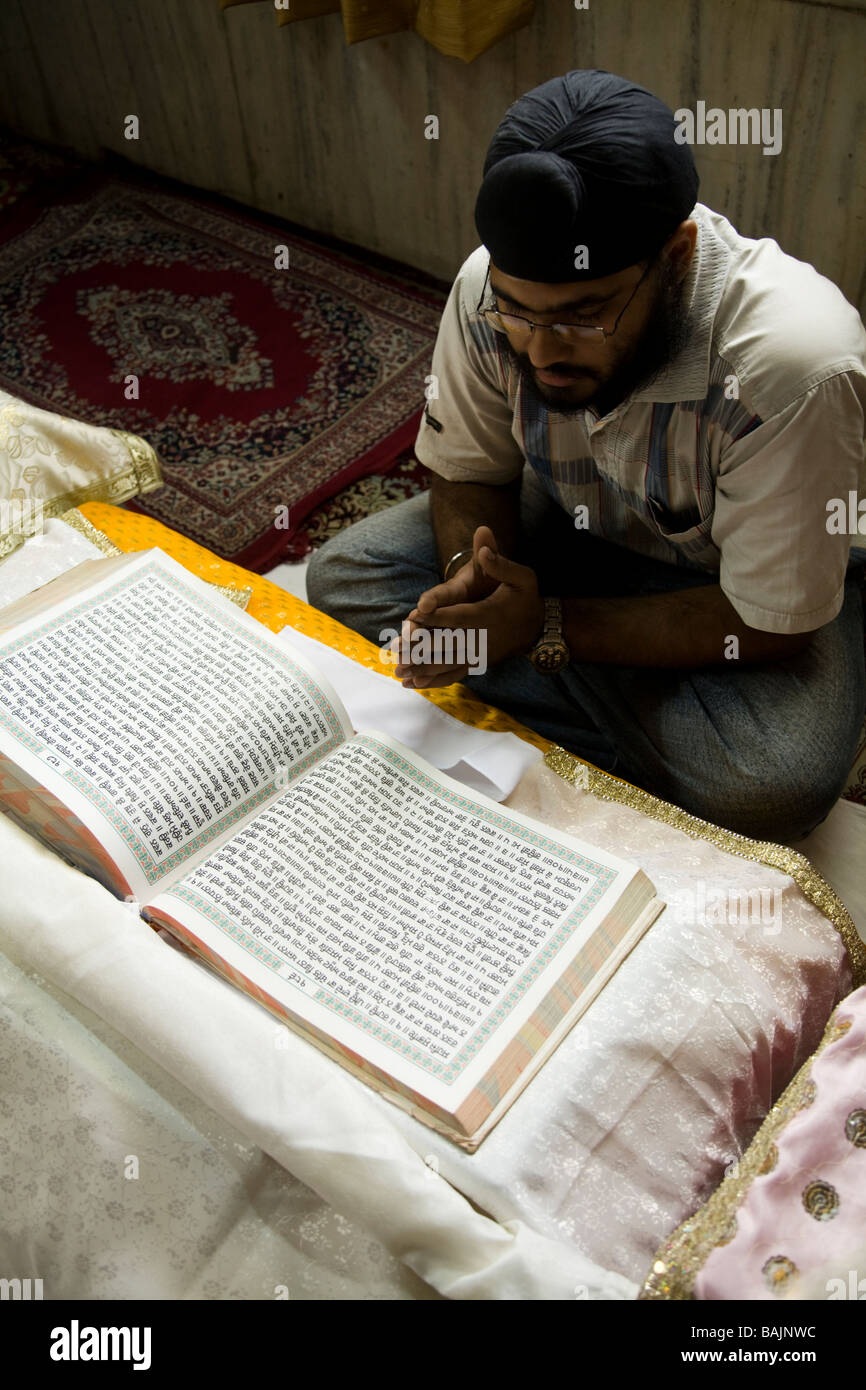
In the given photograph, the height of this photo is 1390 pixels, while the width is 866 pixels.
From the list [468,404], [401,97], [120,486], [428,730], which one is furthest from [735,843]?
[401,97]

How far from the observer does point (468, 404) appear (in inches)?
55.0

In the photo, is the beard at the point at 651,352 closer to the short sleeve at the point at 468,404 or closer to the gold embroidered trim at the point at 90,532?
the short sleeve at the point at 468,404

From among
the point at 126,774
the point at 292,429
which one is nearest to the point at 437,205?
the point at 292,429

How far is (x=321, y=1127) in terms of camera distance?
745 mm

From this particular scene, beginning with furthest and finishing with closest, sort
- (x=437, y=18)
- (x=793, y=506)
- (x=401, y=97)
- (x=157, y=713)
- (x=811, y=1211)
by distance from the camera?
(x=401, y=97) < (x=437, y=18) < (x=793, y=506) < (x=157, y=713) < (x=811, y=1211)

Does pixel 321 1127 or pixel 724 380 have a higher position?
pixel 724 380

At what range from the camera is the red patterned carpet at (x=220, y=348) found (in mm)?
2145

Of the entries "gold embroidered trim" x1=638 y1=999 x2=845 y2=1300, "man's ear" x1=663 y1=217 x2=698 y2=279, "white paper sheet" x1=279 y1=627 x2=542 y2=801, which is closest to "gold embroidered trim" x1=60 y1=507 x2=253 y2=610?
"white paper sheet" x1=279 y1=627 x2=542 y2=801

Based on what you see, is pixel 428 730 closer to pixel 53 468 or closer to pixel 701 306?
pixel 701 306

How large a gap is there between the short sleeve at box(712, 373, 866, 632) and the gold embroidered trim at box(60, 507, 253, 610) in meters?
0.55

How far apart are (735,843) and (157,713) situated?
1.82 feet

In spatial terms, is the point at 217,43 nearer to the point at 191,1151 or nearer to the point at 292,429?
the point at 292,429

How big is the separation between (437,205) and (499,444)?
129 centimetres
